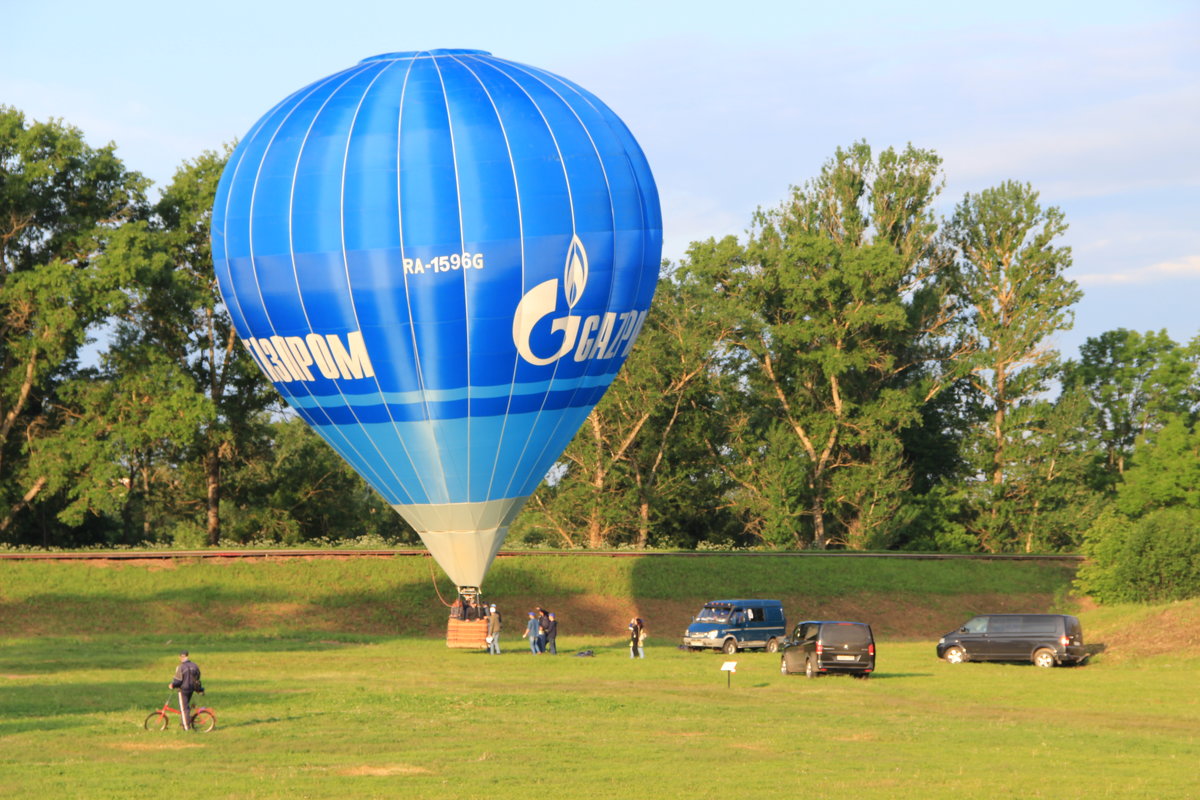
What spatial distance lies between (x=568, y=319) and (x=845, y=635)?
11.7 m

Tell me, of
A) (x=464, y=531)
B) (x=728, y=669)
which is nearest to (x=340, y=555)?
(x=464, y=531)

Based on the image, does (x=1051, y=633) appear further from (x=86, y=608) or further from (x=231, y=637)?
(x=86, y=608)

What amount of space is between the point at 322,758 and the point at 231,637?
25.9 meters

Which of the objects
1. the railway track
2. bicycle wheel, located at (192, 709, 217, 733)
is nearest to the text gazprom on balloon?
bicycle wheel, located at (192, 709, 217, 733)

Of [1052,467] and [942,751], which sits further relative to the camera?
[1052,467]

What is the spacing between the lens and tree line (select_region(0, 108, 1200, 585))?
6488cm

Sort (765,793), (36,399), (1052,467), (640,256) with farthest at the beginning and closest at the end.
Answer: (1052,467)
(36,399)
(640,256)
(765,793)

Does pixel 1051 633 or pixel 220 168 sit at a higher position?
pixel 220 168

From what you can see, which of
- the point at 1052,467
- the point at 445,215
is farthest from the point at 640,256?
the point at 1052,467

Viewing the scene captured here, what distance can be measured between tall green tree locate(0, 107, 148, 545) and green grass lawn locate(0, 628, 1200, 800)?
74.1 feet

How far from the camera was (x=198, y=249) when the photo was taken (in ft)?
226

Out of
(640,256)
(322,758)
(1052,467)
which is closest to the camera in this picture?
(322,758)

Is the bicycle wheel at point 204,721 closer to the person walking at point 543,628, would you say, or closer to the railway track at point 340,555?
the person walking at point 543,628

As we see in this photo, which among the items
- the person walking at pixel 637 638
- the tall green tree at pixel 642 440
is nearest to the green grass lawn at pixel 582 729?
the person walking at pixel 637 638
